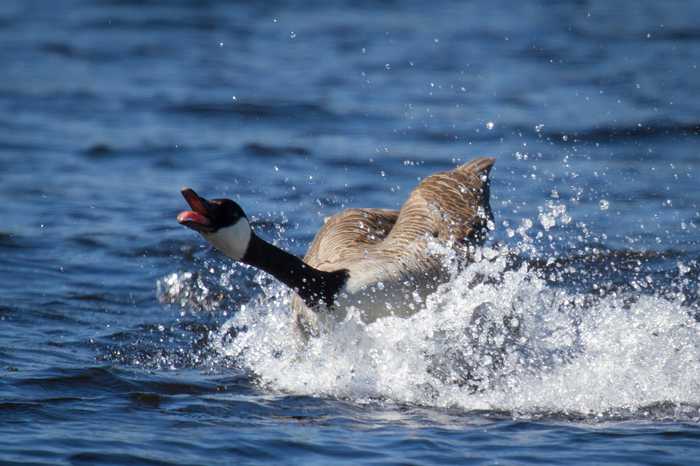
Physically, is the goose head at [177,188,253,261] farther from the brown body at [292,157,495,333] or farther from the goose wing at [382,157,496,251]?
the goose wing at [382,157,496,251]

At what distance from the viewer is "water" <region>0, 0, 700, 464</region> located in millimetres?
6719

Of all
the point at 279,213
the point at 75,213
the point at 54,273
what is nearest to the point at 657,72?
the point at 279,213

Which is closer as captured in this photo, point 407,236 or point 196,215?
point 196,215

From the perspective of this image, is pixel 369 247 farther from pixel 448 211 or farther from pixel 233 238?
pixel 233 238

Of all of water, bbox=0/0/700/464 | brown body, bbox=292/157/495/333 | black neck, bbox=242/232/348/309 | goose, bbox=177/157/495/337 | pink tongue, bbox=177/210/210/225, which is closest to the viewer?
pink tongue, bbox=177/210/210/225

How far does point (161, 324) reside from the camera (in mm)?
9180

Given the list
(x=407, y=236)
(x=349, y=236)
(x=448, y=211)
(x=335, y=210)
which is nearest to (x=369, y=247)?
(x=407, y=236)

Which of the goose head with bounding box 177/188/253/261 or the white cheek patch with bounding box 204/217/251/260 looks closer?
the goose head with bounding box 177/188/253/261

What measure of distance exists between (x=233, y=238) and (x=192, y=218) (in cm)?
49

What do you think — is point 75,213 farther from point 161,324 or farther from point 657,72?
point 657,72

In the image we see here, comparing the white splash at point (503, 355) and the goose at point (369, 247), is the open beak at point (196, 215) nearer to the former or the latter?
the goose at point (369, 247)

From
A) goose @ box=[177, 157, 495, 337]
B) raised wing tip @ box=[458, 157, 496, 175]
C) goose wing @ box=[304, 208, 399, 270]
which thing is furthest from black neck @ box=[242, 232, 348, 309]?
raised wing tip @ box=[458, 157, 496, 175]

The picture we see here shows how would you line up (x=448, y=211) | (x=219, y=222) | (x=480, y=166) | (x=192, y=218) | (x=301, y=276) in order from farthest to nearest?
(x=480, y=166)
(x=448, y=211)
(x=301, y=276)
(x=219, y=222)
(x=192, y=218)

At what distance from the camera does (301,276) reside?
7027mm
